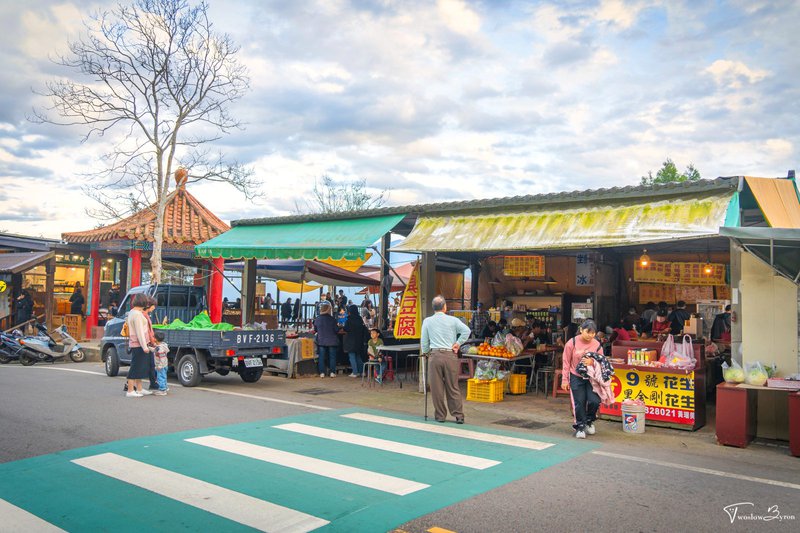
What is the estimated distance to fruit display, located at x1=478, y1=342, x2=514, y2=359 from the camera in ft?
39.2

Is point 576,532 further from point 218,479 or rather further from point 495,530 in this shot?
point 218,479

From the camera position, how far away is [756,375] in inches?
330

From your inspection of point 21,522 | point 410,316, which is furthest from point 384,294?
point 21,522

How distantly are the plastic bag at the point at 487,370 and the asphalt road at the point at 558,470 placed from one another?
2.63 m

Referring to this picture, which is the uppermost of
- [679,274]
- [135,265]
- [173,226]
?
[173,226]

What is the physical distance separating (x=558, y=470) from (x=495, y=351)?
5390 millimetres

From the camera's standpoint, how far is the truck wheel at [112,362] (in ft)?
47.3

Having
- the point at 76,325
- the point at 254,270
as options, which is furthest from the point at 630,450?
the point at 76,325

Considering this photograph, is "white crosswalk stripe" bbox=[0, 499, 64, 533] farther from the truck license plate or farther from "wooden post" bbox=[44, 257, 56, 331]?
"wooden post" bbox=[44, 257, 56, 331]

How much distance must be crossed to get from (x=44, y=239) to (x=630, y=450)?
2503 centimetres

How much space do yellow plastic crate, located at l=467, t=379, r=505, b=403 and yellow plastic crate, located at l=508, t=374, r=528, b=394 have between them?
0.93 m

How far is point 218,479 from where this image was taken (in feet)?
20.2

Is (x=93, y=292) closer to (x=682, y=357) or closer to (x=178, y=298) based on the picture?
(x=178, y=298)

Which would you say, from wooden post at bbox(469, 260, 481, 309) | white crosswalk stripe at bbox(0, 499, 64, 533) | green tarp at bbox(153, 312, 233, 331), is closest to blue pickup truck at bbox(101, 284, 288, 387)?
green tarp at bbox(153, 312, 233, 331)
